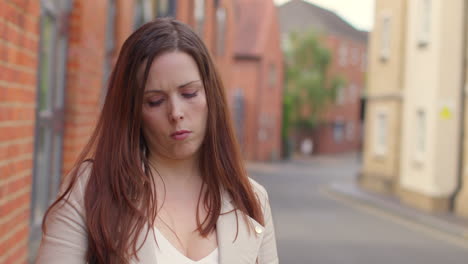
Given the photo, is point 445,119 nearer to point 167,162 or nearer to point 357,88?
point 167,162

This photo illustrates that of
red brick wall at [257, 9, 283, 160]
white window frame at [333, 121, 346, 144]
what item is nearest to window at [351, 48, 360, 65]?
white window frame at [333, 121, 346, 144]

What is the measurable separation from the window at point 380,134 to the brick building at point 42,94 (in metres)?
14.7

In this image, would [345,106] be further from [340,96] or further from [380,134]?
[380,134]

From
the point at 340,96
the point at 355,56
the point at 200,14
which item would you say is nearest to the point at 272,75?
the point at 340,96

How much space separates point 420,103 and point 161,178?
58.2ft

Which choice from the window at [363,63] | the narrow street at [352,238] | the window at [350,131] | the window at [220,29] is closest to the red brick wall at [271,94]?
the window at [350,131]

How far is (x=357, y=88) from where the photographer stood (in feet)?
216

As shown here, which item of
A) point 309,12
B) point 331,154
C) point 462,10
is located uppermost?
point 309,12

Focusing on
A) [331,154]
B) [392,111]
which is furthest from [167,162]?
[331,154]

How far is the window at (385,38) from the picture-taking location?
2236 cm

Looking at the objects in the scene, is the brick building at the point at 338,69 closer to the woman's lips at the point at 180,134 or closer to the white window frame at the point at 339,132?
the white window frame at the point at 339,132

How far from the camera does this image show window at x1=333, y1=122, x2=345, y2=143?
62.2m

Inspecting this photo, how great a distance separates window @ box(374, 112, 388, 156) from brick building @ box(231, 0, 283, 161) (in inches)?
781

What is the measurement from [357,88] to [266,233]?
64858 mm
